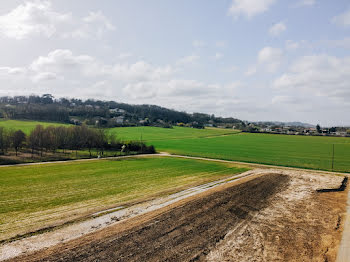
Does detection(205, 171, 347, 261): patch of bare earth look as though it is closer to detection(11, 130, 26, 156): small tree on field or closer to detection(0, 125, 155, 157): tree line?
detection(0, 125, 155, 157): tree line

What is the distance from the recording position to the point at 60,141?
55.2 meters

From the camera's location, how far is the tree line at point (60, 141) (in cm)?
4840

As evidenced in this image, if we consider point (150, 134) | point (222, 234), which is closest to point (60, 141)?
point (222, 234)

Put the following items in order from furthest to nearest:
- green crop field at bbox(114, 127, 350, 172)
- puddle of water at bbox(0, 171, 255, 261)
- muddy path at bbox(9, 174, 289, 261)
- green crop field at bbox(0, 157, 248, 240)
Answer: green crop field at bbox(114, 127, 350, 172), green crop field at bbox(0, 157, 248, 240), puddle of water at bbox(0, 171, 255, 261), muddy path at bbox(9, 174, 289, 261)

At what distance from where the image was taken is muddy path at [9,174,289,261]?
11492mm

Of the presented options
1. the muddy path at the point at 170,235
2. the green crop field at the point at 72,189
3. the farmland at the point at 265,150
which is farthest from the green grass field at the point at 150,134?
the muddy path at the point at 170,235

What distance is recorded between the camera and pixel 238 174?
34.6m

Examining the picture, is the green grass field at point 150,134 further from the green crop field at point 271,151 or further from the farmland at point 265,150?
the green crop field at point 271,151

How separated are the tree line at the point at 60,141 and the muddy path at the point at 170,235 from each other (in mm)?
38666

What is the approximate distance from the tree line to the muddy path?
3867cm

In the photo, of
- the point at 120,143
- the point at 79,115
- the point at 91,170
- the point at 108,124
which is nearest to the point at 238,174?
the point at 91,170

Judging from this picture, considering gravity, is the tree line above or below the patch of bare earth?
above

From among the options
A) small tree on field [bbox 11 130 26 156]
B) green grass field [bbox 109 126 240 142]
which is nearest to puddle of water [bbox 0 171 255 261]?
small tree on field [bbox 11 130 26 156]

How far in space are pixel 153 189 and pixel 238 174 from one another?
1598cm
